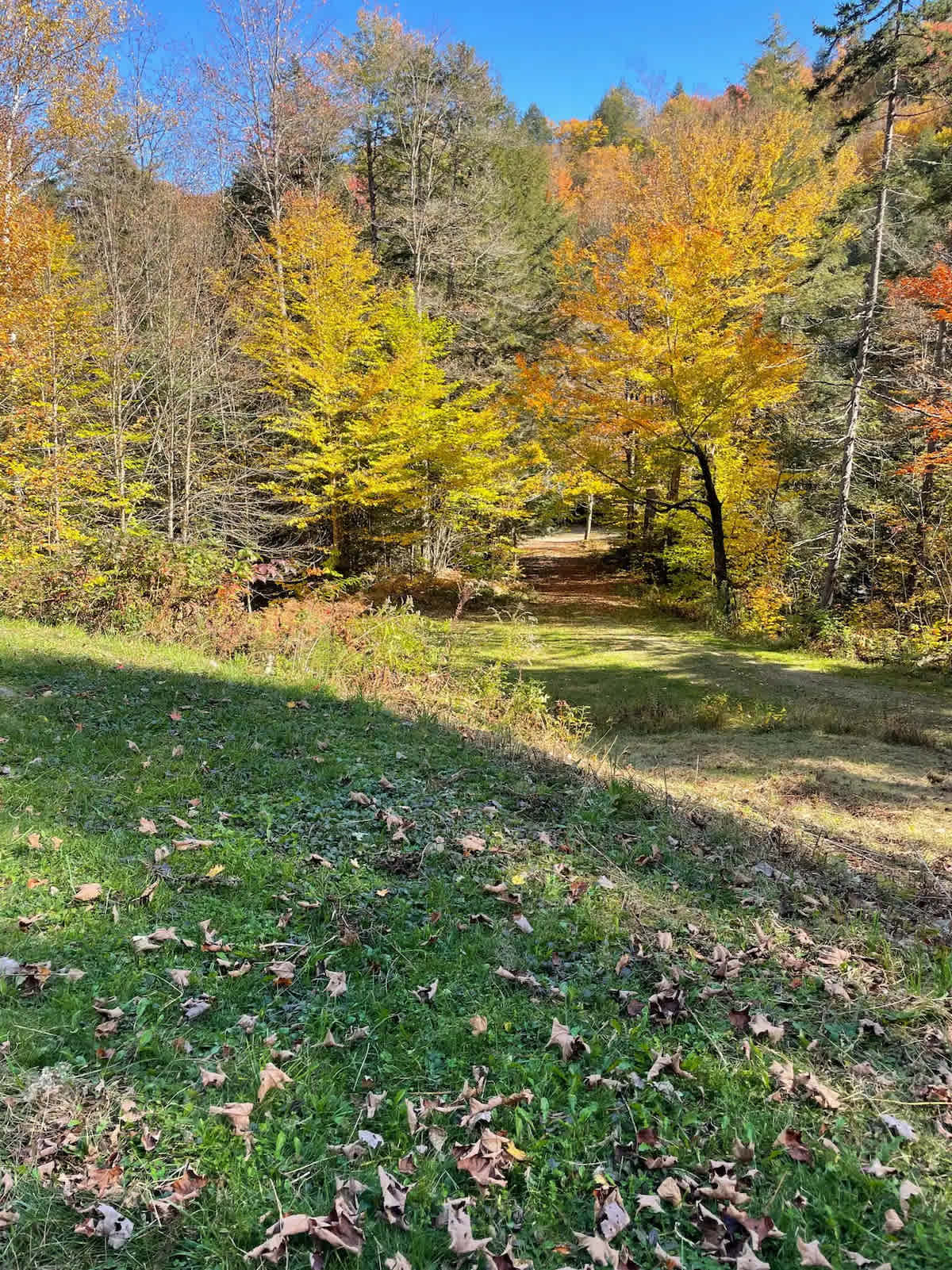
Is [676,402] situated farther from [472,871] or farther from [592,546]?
[592,546]

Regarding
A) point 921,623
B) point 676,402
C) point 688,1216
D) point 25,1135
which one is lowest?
point 688,1216

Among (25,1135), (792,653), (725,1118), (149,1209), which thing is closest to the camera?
(149,1209)

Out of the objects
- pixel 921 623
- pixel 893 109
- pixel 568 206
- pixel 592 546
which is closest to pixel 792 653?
pixel 921 623

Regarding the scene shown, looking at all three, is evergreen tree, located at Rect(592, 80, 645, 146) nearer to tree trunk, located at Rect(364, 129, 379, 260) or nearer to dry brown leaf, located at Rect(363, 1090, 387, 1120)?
tree trunk, located at Rect(364, 129, 379, 260)

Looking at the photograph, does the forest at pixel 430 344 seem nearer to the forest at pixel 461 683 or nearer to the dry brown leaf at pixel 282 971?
the forest at pixel 461 683

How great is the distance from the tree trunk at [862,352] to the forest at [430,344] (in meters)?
0.08

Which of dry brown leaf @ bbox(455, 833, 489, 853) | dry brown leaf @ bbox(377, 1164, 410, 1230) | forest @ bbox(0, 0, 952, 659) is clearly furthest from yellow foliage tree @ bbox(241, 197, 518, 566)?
dry brown leaf @ bbox(377, 1164, 410, 1230)

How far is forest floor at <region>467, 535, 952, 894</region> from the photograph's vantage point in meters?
6.06

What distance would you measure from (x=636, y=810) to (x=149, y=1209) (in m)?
3.63

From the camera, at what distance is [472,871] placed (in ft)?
12.5

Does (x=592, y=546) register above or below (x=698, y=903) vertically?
above

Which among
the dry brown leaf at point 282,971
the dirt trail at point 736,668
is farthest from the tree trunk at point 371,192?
the dry brown leaf at point 282,971

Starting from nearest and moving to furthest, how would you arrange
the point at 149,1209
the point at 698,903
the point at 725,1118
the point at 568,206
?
1. the point at 149,1209
2. the point at 725,1118
3. the point at 698,903
4. the point at 568,206

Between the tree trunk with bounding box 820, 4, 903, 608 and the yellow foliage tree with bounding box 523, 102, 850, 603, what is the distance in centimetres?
128
